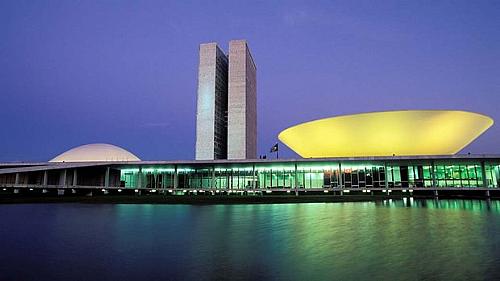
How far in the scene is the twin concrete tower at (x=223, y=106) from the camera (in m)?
88.5

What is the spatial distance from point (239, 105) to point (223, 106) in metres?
7.03

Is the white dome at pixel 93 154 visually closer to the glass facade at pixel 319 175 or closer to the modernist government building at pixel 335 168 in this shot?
the modernist government building at pixel 335 168

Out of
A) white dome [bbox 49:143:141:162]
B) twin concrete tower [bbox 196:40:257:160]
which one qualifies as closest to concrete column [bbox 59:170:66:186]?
white dome [bbox 49:143:141:162]

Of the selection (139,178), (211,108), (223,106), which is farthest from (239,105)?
(139,178)

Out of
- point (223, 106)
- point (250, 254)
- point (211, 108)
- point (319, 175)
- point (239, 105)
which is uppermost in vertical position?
point (223, 106)

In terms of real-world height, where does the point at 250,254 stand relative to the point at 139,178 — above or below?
below

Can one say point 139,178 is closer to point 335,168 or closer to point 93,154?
point 93,154

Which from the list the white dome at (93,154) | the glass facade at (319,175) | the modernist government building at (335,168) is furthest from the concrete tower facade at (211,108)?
the modernist government building at (335,168)

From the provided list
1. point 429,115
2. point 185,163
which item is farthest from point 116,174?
point 429,115

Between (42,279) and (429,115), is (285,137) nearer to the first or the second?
(429,115)

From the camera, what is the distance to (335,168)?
149 feet

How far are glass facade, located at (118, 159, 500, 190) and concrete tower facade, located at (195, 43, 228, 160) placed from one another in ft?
113

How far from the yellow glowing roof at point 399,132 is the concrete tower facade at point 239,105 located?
42.5 m

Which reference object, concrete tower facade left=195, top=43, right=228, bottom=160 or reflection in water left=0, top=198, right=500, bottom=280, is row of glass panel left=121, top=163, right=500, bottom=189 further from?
reflection in water left=0, top=198, right=500, bottom=280
